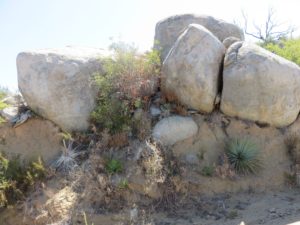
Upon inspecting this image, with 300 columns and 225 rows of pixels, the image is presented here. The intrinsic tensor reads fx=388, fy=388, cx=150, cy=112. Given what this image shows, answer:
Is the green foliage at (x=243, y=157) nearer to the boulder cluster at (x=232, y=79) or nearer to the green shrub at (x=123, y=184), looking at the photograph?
the boulder cluster at (x=232, y=79)

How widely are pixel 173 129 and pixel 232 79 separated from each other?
151 cm

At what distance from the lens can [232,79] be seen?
759 centimetres

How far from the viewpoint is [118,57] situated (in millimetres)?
8172

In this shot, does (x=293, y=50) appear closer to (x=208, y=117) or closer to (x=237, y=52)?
(x=237, y=52)

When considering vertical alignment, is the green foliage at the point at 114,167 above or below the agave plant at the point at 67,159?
above

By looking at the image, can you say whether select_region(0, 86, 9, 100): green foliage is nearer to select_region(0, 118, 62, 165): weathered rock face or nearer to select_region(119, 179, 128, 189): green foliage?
select_region(0, 118, 62, 165): weathered rock face

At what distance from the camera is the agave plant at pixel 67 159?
7.45m

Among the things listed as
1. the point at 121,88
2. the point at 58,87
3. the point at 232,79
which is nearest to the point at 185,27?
the point at 232,79

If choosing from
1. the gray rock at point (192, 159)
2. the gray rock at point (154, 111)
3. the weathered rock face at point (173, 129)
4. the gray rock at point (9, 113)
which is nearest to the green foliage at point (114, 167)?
the weathered rock face at point (173, 129)

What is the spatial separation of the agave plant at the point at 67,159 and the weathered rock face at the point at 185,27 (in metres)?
3.22

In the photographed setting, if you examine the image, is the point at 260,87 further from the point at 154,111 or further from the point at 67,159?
the point at 67,159

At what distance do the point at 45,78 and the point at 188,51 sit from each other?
2.98 m

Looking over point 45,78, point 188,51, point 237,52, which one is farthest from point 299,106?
point 45,78

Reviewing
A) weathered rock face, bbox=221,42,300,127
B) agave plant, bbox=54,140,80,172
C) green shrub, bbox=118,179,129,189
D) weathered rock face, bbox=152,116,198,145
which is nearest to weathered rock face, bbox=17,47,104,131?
agave plant, bbox=54,140,80,172
